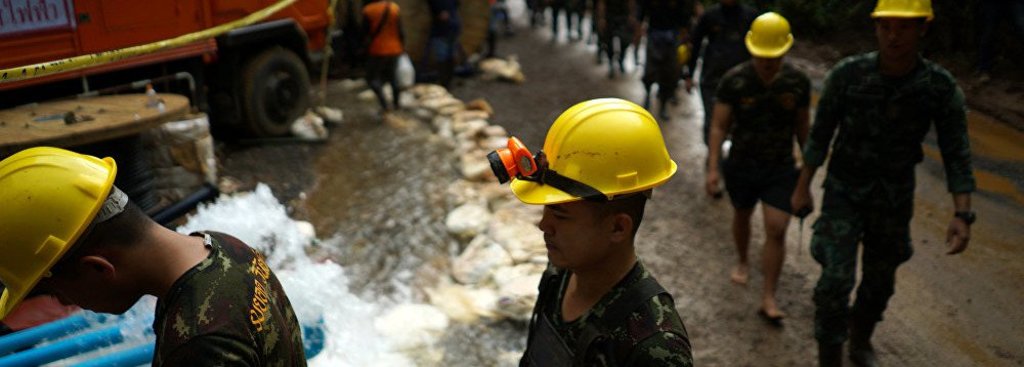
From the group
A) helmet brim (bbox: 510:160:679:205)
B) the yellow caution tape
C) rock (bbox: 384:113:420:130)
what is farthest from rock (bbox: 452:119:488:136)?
helmet brim (bbox: 510:160:679:205)

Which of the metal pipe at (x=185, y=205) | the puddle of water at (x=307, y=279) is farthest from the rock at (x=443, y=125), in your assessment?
the metal pipe at (x=185, y=205)

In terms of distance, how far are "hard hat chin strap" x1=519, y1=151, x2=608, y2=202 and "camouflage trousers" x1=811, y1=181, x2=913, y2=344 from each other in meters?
2.16

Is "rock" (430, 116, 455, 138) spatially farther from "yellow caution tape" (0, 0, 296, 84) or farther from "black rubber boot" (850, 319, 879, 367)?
"black rubber boot" (850, 319, 879, 367)

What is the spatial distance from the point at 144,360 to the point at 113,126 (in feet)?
7.32

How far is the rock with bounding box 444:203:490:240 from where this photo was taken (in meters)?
5.36

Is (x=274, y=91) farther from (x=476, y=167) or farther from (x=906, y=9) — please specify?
(x=906, y=9)

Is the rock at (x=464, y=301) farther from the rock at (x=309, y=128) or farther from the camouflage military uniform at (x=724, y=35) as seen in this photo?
the rock at (x=309, y=128)

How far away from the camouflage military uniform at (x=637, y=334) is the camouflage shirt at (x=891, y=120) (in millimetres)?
2044

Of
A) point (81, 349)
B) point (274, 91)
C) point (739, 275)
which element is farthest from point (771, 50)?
point (274, 91)

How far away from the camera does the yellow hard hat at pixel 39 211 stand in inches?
60.4

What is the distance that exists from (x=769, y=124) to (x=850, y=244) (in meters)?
1.03

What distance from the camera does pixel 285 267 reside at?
15.4 feet

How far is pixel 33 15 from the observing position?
4.75m

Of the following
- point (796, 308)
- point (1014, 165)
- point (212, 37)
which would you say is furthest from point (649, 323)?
point (1014, 165)
